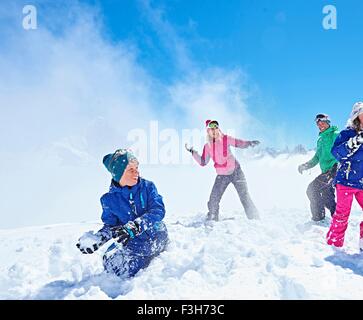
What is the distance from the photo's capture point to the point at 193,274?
Answer: 288 cm

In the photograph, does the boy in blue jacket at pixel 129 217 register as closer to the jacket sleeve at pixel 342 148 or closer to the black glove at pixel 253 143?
the jacket sleeve at pixel 342 148

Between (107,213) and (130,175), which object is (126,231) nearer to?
(107,213)

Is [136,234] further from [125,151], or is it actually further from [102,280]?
[125,151]

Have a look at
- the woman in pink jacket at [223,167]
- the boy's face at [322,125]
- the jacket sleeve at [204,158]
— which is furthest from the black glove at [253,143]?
the boy's face at [322,125]

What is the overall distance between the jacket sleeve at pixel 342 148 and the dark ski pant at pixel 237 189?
7.42ft

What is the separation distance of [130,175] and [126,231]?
1.82ft

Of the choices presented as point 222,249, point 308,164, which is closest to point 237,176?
point 308,164

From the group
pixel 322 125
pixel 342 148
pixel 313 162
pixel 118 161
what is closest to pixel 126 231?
pixel 118 161

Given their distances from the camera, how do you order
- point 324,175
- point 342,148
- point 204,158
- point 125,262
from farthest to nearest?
point 204,158 → point 324,175 → point 342,148 → point 125,262

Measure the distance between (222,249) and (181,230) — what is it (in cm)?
152

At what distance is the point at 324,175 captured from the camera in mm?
5211

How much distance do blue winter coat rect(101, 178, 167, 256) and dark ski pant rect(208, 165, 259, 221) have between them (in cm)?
252

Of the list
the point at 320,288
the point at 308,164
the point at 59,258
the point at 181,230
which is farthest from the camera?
the point at 308,164

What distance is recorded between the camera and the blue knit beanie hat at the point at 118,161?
3279 millimetres
